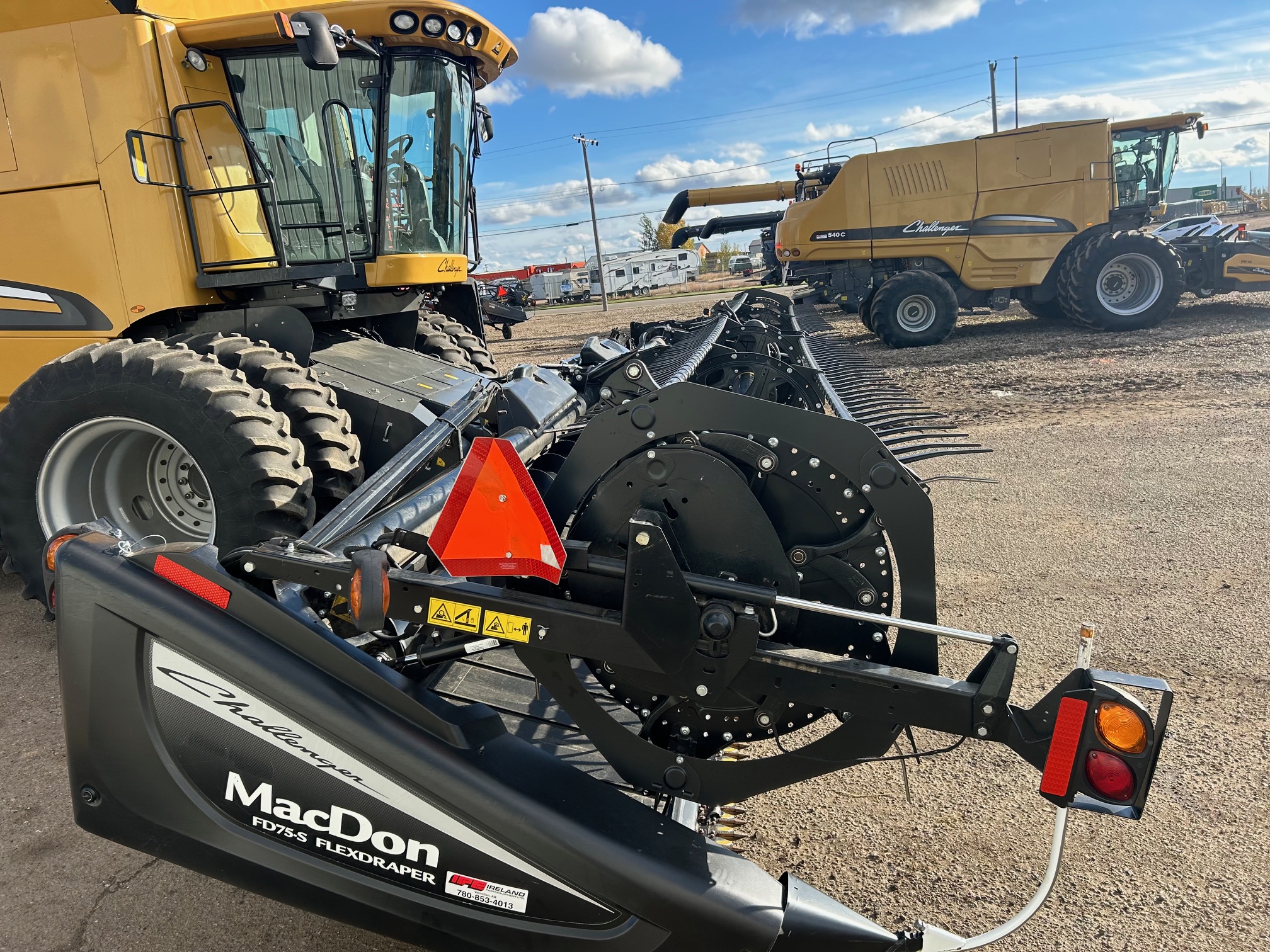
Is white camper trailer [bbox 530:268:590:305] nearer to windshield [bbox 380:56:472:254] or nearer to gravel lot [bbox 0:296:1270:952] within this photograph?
windshield [bbox 380:56:472:254]

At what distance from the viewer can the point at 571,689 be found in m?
1.88

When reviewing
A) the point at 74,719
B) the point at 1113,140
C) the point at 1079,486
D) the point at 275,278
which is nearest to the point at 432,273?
the point at 275,278

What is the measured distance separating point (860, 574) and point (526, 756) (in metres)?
0.86

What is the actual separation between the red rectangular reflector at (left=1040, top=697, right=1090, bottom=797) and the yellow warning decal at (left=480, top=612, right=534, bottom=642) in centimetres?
106

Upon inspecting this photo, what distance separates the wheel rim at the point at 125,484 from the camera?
11.6ft

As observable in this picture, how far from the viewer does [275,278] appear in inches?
173

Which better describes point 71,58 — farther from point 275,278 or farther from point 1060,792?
point 1060,792

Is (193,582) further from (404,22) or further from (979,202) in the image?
(979,202)

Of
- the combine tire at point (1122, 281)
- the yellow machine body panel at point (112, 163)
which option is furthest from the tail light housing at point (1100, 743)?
the combine tire at point (1122, 281)

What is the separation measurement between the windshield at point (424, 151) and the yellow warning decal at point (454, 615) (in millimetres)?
3516

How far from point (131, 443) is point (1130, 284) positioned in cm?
1259

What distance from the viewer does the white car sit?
12.3 metres

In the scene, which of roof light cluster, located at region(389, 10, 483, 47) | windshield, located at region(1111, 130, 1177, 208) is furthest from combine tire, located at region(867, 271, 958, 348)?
roof light cluster, located at region(389, 10, 483, 47)

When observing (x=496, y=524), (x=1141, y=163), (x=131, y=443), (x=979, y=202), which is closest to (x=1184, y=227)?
(x=1141, y=163)
